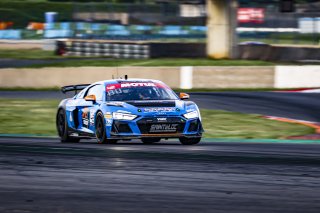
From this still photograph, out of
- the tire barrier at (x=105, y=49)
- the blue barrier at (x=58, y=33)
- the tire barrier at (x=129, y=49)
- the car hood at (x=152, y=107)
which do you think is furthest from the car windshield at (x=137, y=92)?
the blue barrier at (x=58, y=33)

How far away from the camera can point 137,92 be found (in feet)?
49.9

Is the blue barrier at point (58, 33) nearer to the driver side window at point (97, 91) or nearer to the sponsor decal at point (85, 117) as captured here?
the driver side window at point (97, 91)

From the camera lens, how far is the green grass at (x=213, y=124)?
18.8 meters

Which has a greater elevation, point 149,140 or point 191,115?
point 191,115

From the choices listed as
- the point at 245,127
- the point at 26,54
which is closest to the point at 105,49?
the point at 26,54

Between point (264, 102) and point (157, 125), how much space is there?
10.6 metres

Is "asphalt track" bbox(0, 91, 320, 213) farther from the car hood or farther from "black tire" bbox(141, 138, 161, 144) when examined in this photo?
"black tire" bbox(141, 138, 161, 144)

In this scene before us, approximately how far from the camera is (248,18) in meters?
61.2

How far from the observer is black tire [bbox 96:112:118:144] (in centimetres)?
1466

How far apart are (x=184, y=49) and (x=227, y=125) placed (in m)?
25.9

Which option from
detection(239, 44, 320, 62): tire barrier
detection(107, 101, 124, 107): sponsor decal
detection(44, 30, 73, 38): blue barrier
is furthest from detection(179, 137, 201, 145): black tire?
detection(44, 30, 73, 38): blue barrier

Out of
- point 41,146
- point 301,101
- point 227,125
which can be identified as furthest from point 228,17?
point 41,146

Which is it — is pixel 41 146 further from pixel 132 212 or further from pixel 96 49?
pixel 96 49

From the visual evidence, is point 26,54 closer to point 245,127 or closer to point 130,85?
point 245,127
